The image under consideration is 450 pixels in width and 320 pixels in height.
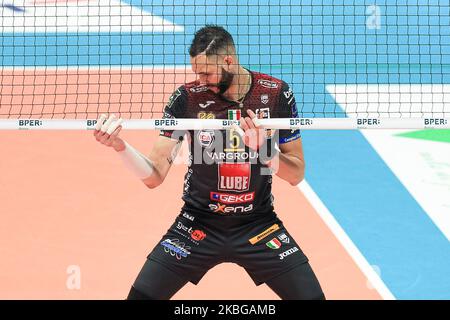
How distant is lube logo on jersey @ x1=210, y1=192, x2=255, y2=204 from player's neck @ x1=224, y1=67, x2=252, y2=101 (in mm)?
805

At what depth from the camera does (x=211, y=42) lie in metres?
7.66

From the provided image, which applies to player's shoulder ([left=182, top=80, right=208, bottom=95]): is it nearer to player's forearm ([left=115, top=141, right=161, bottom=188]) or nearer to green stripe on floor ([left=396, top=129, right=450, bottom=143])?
player's forearm ([left=115, top=141, right=161, bottom=188])

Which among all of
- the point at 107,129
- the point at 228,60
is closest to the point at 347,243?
the point at 228,60

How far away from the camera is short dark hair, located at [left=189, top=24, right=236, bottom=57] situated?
764cm

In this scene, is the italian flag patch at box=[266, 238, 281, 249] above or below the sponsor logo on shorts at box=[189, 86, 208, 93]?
below

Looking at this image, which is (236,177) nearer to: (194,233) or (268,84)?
(194,233)

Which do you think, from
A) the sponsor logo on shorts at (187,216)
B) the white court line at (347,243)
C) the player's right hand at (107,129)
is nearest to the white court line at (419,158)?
the white court line at (347,243)

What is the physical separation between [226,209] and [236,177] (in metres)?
0.28

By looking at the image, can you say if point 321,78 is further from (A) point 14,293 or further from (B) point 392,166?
(A) point 14,293

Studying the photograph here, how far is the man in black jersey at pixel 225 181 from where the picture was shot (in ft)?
25.3

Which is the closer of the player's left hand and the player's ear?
the player's left hand

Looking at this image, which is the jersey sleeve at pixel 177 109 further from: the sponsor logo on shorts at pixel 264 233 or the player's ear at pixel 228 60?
the sponsor logo on shorts at pixel 264 233

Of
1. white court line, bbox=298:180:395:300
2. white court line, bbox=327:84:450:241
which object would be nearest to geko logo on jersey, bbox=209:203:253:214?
white court line, bbox=298:180:395:300

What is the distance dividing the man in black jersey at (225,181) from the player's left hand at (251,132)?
0.78ft
